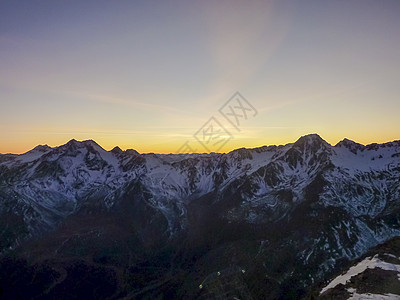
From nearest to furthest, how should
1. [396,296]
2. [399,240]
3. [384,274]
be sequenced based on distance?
1. [396,296]
2. [384,274]
3. [399,240]

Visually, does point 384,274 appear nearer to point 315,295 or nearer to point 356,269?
point 356,269

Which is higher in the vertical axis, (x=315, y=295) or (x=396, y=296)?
(x=396, y=296)

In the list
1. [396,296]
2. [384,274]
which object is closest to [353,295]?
[396,296]

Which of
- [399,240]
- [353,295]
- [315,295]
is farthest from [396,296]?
[399,240]

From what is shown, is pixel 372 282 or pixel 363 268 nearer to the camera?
pixel 372 282

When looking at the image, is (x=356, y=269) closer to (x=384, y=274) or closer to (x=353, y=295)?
(x=384, y=274)

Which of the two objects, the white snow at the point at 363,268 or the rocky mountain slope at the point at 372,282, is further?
the white snow at the point at 363,268

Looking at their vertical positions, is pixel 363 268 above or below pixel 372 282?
below

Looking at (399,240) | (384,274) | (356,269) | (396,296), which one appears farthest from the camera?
(399,240)

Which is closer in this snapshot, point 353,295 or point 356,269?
point 353,295

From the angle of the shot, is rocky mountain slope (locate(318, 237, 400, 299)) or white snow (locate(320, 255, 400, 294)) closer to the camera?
rocky mountain slope (locate(318, 237, 400, 299))
